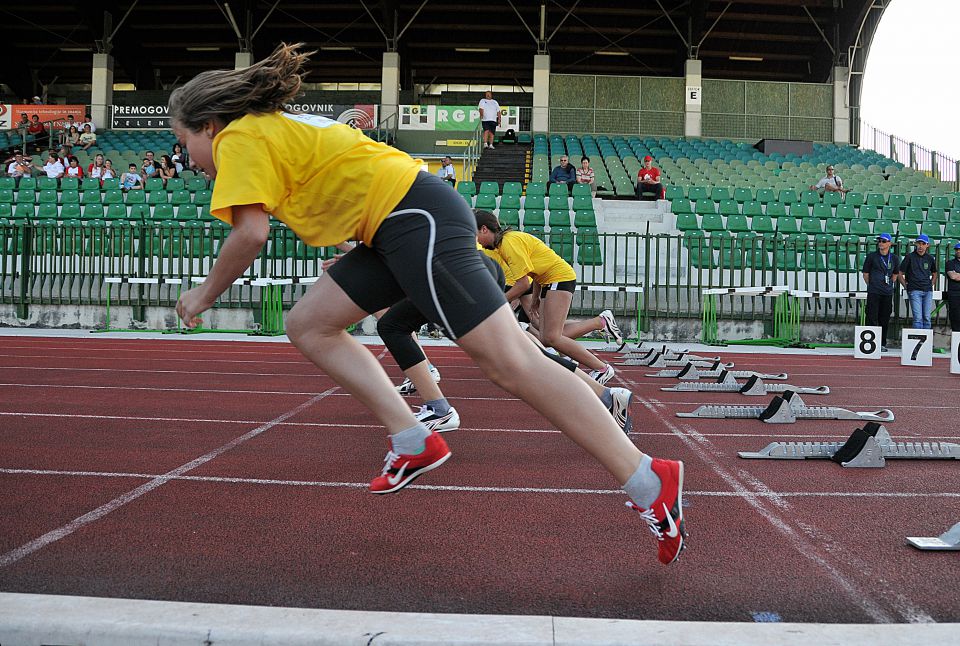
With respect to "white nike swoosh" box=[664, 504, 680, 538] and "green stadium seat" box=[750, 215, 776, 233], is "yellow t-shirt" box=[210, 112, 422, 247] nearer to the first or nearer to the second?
"white nike swoosh" box=[664, 504, 680, 538]

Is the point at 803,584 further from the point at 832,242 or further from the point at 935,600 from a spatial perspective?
the point at 832,242

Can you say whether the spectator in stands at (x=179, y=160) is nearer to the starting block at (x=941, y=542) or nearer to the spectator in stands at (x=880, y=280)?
the spectator in stands at (x=880, y=280)

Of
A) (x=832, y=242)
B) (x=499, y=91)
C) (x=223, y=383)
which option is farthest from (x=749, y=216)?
(x=499, y=91)

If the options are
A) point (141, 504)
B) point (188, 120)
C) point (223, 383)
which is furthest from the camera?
point (223, 383)

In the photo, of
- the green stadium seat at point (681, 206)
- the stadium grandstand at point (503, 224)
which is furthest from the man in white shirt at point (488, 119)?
the green stadium seat at point (681, 206)

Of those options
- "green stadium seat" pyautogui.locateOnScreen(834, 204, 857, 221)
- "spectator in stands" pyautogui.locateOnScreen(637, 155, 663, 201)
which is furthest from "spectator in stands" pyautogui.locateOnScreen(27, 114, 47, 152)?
"green stadium seat" pyautogui.locateOnScreen(834, 204, 857, 221)

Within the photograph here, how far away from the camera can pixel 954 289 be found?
14.6 m

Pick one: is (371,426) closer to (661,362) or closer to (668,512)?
(668,512)

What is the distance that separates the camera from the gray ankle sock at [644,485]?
8.59 feet

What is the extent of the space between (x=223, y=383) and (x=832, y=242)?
42.7ft

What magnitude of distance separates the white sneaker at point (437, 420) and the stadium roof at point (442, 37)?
29116 mm

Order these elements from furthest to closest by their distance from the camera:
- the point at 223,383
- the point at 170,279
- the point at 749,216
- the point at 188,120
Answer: the point at 749,216 → the point at 170,279 → the point at 223,383 → the point at 188,120

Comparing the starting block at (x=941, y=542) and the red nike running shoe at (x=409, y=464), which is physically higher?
the red nike running shoe at (x=409, y=464)

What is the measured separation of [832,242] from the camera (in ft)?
54.8
